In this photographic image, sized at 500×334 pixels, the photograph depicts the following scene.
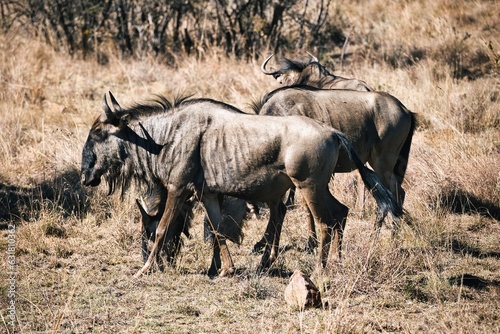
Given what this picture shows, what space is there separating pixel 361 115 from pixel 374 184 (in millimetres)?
1649

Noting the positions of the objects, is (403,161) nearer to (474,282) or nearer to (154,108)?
(474,282)

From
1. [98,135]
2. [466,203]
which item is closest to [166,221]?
[98,135]

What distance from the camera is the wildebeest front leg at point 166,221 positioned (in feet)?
22.5

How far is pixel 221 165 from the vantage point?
6727mm

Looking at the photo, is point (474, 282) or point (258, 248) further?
point (258, 248)

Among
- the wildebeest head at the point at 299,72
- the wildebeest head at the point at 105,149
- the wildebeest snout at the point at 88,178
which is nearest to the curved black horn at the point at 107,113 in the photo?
the wildebeest head at the point at 105,149

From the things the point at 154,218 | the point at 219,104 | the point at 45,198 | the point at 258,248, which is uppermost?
the point at 219,104

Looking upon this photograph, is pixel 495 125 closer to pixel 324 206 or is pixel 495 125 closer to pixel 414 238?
pixel 414 238

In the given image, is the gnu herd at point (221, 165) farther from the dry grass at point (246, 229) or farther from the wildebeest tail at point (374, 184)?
the dry grass at point (246, 229)

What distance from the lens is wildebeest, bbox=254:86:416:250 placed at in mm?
7980

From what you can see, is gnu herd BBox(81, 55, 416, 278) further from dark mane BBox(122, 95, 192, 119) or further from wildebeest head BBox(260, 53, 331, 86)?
wildebeest head BBox(260, 53, 331, 86)

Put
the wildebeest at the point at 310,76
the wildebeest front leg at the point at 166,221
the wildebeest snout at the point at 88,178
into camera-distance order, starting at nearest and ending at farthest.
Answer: the wildebeest front leg at the point at 166,221 < the wildebeest snout at the point at 88,178 < the wildebeest at the point at 310,76

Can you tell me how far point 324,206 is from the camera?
6.58m

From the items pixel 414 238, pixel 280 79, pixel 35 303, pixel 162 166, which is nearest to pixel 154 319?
pixel 35 303
